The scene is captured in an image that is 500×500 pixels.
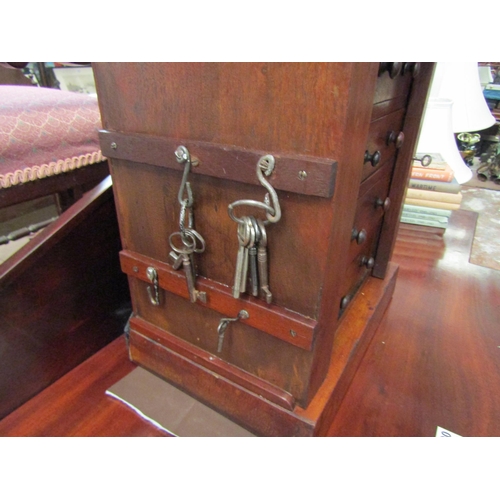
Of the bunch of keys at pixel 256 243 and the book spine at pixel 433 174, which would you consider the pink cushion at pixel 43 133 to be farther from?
the book spine at pixel 433 174

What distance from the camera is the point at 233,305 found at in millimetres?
538

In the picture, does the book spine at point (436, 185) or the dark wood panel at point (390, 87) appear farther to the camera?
the book spine at point (436, 185)

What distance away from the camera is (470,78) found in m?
1.35

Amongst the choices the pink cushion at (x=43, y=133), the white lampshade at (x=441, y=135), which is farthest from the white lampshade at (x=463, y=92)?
the pink cushion at (x=43, y=133)

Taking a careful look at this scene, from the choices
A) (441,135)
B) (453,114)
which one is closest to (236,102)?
(441,135)

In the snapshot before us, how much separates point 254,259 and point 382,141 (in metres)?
0.35

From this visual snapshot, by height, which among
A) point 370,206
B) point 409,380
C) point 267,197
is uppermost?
point 267,197

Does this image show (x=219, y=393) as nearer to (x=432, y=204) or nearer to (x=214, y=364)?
(x=214, y=364)

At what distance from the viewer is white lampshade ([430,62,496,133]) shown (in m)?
1.34

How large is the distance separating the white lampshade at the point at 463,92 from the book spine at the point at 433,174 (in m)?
0.29

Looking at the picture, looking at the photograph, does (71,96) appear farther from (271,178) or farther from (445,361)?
(445,361)

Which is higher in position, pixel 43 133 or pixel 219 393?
pixel 43 133

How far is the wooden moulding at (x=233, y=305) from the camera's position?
19.3 inches

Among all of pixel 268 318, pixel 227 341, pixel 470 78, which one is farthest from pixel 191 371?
pixel 470 78
